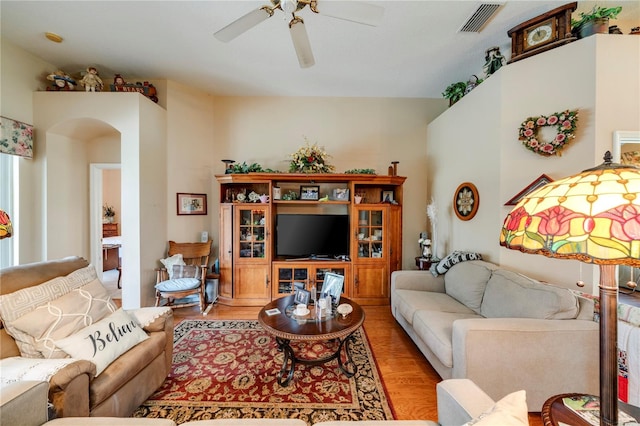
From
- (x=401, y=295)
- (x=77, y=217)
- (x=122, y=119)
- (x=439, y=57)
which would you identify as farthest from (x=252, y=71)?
(x=401, y=295)

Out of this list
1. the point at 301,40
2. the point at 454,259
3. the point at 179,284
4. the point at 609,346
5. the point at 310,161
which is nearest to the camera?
the point at 609,346

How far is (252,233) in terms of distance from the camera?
11.7ft

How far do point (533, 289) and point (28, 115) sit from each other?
5.63m

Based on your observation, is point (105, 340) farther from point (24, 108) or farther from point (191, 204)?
point (24, 108)

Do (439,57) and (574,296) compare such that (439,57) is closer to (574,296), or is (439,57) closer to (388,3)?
(388,3)

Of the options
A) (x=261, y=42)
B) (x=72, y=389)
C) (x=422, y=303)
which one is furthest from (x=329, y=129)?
(x=72, y=389)

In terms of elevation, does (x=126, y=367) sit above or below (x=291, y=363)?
above

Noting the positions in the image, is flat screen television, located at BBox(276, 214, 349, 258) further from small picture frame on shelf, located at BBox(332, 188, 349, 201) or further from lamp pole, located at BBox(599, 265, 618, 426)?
lamp pole, located at BBox(599, 265, 618, 426)

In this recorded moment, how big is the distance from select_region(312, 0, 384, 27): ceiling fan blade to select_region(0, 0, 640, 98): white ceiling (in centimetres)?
59

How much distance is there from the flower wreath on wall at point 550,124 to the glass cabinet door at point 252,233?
318 cm

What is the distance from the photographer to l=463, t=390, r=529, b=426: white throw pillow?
0.72 metres

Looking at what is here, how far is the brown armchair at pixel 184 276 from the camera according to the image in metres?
3.03

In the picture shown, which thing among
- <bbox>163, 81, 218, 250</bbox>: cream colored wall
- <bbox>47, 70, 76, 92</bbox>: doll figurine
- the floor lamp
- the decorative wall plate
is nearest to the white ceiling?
<bbox>47, 70, 76, 92</bbox>: doll figurine

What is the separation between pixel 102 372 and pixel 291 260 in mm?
2310
